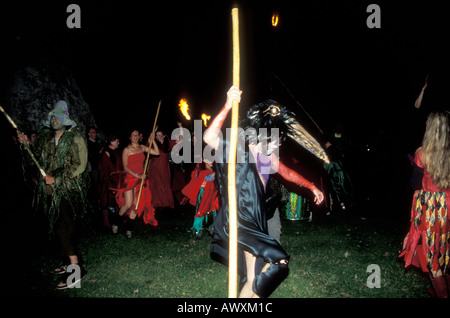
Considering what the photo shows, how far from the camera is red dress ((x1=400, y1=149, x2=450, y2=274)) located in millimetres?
3150

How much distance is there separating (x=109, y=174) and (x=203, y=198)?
2279 millimetres

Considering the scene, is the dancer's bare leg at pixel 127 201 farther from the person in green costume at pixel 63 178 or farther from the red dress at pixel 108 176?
the person in green costume at pixel 63 178

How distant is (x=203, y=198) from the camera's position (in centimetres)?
566

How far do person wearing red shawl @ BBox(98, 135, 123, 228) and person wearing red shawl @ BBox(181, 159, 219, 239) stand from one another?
1656 millimetres

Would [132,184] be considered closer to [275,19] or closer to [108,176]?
[108,176]

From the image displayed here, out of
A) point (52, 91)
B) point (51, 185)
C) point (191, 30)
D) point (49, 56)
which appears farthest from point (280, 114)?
point (191, 30)

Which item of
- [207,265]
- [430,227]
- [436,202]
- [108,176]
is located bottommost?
[207,265]

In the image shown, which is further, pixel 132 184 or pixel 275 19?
pixel 275 19

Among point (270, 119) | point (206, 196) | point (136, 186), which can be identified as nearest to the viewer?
point (270, 119)

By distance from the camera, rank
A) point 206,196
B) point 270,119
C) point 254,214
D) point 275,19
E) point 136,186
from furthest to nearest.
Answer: point 275,19
point 136,186
point 206,196
point 270,119
point 254,214

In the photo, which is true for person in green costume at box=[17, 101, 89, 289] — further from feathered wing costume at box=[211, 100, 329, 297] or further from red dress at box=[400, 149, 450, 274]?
red dress at box=[400, 149, 450, 274]

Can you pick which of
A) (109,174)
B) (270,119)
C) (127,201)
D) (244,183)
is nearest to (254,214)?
(244,183)

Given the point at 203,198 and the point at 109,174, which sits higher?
the point at 109,174

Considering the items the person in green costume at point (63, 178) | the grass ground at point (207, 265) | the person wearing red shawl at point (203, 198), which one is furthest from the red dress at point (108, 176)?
the person in green costume at point (63, 178)
